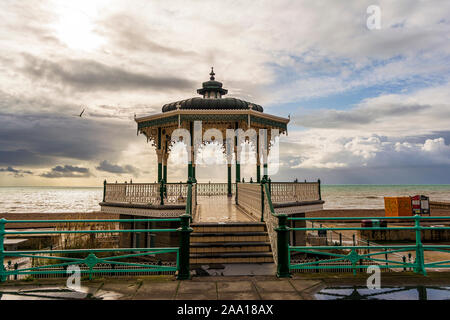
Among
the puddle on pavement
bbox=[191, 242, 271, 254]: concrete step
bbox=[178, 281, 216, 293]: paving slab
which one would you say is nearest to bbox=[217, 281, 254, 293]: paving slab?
bbox=[178, 281, 216, 293]: paving slab

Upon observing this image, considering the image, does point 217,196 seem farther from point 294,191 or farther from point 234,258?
point 234,258

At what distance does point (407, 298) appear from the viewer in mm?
4324

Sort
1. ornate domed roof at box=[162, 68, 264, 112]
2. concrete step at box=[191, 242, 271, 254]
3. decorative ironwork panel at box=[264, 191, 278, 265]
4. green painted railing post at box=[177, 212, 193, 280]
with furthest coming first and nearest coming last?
ornate domed roof at box=[162, 68, 264, 112] → concrete step at box=[191, 242, 271, 254] → decorative ironwork panel at box=[264, 191, 278, 265] → green painted railing post at box=[177, 212, 193, 280]

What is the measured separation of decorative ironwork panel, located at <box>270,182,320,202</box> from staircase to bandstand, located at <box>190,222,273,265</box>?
4399 millimetres

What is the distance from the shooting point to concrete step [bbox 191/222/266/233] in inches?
356

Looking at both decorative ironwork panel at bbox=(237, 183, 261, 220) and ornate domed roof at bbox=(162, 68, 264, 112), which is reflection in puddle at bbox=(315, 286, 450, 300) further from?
ornate domed roof at bbox=(162, 68, 264, 112)

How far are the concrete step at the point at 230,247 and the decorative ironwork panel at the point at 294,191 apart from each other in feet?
16.3

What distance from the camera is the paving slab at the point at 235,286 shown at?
4.74 metres

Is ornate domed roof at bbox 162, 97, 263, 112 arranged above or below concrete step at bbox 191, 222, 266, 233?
above

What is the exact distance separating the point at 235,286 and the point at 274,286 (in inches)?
26.2

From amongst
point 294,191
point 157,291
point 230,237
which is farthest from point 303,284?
point 294,191

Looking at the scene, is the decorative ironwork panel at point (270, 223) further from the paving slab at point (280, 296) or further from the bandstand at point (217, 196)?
the paving slab at point (280, 296)

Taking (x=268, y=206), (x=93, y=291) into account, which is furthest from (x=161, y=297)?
(x=268, y=206)
